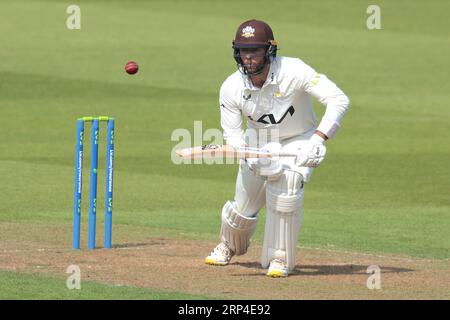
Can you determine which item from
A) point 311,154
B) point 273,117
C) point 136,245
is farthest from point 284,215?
point 136,245

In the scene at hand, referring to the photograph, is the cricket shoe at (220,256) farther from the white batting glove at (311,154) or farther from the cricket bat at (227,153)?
the white batting glove at (311,154)

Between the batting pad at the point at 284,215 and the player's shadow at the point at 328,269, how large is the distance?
0.67ft

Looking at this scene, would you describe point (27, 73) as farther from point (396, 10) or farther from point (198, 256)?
point (198, 256)

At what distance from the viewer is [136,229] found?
42.7 feet

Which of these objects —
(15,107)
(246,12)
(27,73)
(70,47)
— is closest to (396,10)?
(246,12)

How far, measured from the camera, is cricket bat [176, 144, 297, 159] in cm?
1036

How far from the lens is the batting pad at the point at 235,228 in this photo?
1091 cm

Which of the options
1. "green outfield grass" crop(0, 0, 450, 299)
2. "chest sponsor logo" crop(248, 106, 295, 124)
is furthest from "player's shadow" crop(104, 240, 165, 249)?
"chest sponsor logo" crop(248, 106, 295, 124)

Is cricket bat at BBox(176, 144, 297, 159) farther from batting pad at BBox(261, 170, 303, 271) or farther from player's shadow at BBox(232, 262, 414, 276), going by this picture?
player's shadow at BBox(232, 262, 414, 276)

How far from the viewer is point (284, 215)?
10438 millimetres

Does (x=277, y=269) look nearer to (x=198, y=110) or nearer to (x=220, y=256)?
(x=220, y=256)

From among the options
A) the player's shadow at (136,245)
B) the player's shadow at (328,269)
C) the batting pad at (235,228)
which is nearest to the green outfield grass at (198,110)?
the player's shadow at (136,245)

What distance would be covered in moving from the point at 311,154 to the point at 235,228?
1078 mm
